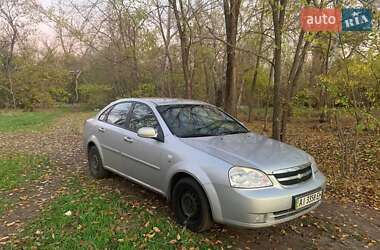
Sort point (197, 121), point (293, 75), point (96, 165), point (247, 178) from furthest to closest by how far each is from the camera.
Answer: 1. point (293, 75)
2. point (96, 165)
3. point (197, 121)
4. point (247, 178)

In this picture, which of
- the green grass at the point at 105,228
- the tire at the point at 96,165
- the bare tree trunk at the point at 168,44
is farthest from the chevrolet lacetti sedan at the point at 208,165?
the bare tree trunk at the point at 168,44

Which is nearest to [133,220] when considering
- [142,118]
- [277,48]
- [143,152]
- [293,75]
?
[143,152]

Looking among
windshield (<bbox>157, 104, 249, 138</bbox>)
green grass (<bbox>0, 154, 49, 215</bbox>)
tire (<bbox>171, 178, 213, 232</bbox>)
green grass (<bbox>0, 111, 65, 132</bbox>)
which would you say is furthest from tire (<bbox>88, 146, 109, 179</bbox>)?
green grass (<bbox>0, 111, 65, 132</bbox>)

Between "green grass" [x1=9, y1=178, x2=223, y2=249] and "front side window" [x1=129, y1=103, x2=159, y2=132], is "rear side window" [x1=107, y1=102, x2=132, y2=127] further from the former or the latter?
"green grass" [x1=9, y1=178, x2=223, y2=249]

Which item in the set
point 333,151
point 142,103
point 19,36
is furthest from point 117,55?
point 142,103

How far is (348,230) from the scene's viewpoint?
13.9ft

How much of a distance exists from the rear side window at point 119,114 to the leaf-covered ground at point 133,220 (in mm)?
1087

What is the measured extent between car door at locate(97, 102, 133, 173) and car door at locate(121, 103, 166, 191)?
0.18 m

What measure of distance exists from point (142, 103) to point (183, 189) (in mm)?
1785

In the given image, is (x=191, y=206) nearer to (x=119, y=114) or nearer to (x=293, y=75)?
(x=119, y=114)

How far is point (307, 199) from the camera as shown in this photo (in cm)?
371

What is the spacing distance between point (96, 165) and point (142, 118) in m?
1.69

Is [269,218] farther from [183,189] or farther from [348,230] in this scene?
[348,230]

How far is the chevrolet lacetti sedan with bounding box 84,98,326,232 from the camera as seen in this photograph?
3.48 metres
